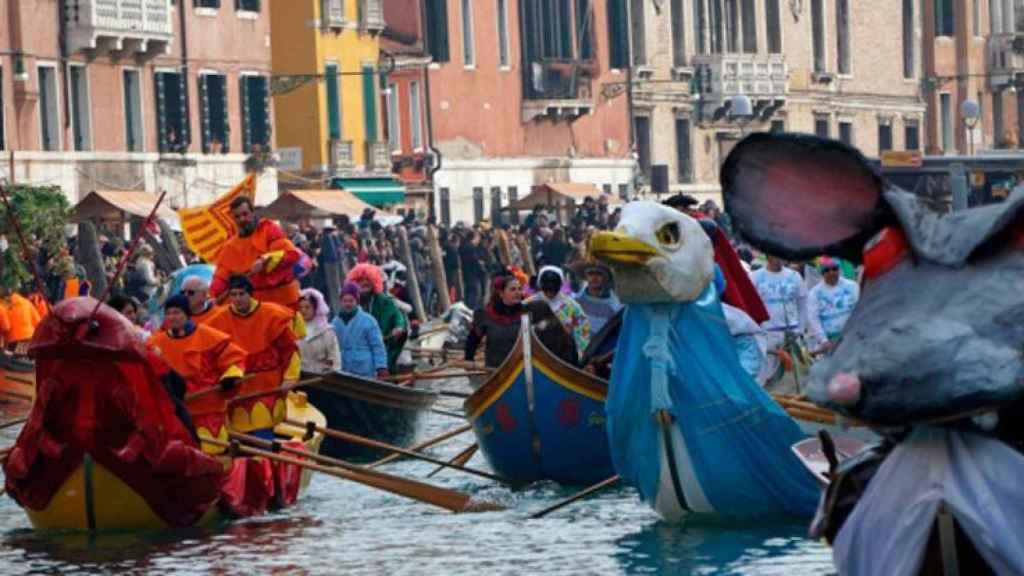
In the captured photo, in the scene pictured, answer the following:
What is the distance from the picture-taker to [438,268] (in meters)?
44.4

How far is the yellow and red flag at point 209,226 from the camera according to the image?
901 inches

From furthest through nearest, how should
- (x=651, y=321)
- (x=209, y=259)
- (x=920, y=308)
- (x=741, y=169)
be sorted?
(x=209, y=259)
(x=651, y=321)
(x=741, y=169)
(x=920, y=308)

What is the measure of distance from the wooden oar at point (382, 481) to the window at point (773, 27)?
58.7 meters

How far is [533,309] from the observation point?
18.5 metres

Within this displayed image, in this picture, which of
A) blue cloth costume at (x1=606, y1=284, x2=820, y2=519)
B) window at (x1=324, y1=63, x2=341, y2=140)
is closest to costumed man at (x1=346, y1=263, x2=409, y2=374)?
blue cloth costume at (x1=606, y1=284, x2=820, y2=519)

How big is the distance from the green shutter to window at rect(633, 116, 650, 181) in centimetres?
1136

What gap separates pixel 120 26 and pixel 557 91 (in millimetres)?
19103

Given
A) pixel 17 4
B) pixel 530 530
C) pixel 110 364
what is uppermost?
pixel 17 4

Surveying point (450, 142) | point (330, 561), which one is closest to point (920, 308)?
point (330, 561)

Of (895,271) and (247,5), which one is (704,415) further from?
(247,5)

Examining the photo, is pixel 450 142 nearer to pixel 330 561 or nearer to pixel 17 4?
pixel 17 4

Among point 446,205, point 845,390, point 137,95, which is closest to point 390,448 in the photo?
point 845,390

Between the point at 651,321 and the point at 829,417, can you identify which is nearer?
the point at 651,321

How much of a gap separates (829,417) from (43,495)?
4.13 metres
